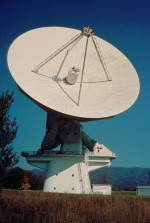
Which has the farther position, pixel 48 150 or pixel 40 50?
pixel 48 150

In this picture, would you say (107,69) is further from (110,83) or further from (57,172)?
(57,172)

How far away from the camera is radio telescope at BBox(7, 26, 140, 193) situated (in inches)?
942

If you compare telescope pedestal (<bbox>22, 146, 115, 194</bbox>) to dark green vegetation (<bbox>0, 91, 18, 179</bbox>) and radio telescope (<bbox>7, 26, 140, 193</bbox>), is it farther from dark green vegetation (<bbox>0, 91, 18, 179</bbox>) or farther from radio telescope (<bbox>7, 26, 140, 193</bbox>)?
dark green vegetation (<bbox>0, 91, 18, 179</bbox>)

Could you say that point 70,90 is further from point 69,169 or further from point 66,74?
point 69,169

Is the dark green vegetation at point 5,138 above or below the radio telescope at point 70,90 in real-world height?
below

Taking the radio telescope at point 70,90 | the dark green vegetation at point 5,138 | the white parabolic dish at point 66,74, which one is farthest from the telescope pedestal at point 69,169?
the dark green vegetation at point 5,138

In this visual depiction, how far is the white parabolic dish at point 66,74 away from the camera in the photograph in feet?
76.7

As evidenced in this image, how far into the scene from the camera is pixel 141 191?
35094mm

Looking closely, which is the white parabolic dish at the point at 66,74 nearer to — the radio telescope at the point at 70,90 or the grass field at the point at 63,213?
the radio telescope at the point at 70,90

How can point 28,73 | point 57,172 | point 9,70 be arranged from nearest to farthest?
point 9,70 → point 28,73 → point 57,172

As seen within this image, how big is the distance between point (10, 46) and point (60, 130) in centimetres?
1086

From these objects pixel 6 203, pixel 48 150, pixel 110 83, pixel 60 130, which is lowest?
pixel 6 203

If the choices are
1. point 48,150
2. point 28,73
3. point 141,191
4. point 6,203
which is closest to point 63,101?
point 28,73

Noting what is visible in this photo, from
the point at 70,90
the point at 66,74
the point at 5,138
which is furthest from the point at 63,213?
the point at 66,74
